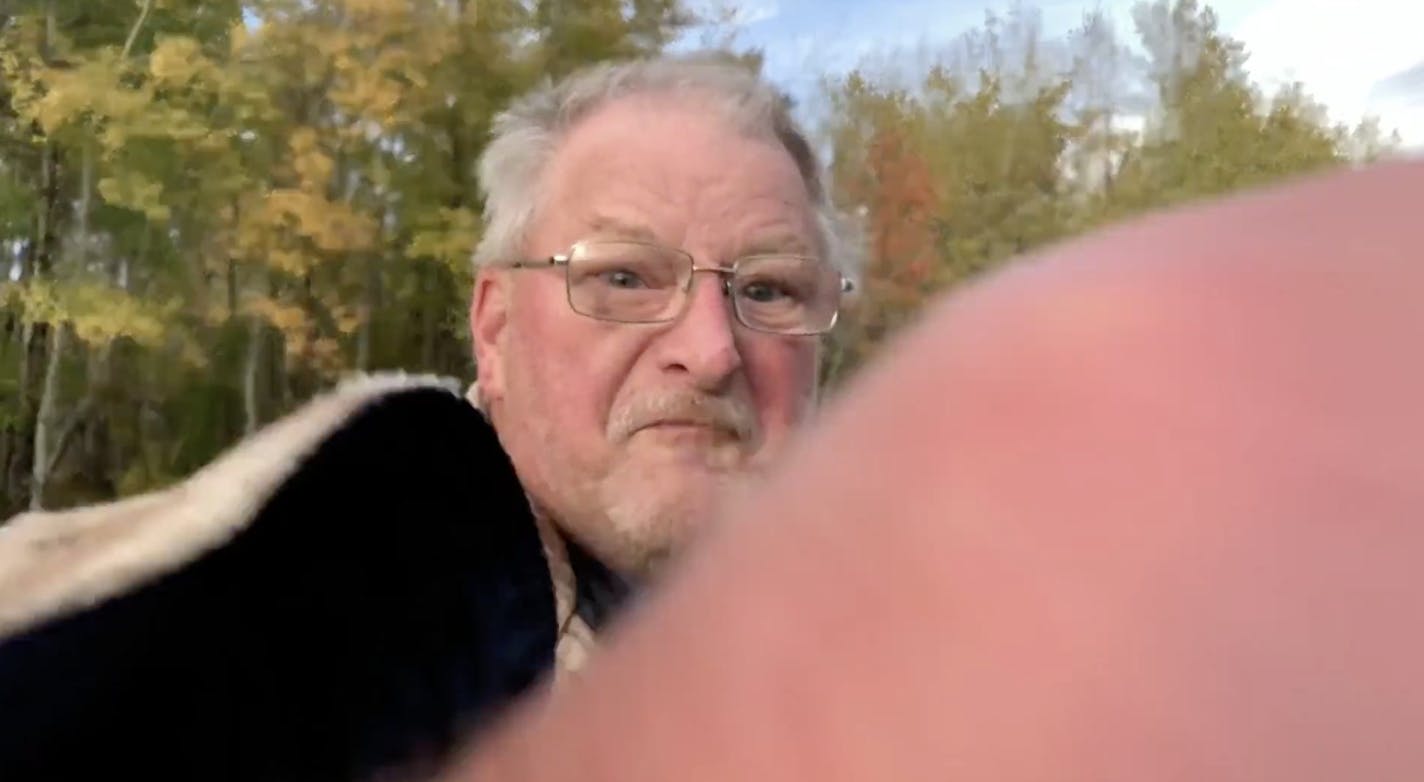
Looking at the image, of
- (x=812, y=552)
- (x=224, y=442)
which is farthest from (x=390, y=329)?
(x=812, y=552)

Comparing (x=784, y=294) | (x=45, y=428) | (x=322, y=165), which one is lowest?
(x=45, y=428)

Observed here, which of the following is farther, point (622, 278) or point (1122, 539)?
point (622, 278)

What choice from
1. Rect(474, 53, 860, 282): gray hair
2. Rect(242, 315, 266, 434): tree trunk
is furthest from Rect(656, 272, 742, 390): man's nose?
Rect(242, 315, 266, 434): tree trunk

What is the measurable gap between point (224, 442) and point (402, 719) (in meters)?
0.68

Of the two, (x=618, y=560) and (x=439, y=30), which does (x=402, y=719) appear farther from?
(x=439, y=30)

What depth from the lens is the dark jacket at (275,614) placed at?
1.05ft

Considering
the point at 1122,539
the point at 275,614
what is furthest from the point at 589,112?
the point at 1122,539

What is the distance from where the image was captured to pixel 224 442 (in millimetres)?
968

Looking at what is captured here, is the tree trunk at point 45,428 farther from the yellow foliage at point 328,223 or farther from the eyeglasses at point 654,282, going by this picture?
the eyeglasses at point 654,282

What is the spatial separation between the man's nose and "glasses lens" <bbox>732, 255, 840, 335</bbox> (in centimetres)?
2

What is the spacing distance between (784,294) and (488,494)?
416 mm

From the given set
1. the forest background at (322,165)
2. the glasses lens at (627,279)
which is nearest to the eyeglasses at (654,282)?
the glasses lens at (627,279)

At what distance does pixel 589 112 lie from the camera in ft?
2.88

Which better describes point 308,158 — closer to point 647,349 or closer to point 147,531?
point 647,349
